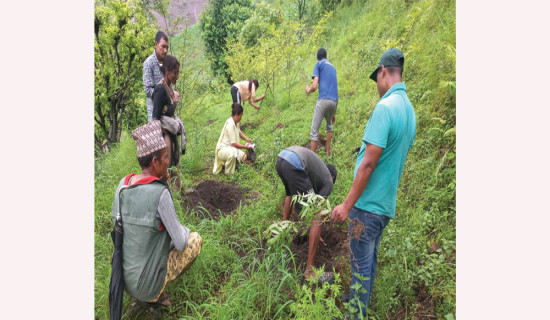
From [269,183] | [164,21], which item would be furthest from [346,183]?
[164,21]

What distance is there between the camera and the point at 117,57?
4703 mm

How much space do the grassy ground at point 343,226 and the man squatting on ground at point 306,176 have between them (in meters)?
0.28

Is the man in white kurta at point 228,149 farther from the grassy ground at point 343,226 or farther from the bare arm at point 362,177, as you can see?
the bare arm at point 362,177

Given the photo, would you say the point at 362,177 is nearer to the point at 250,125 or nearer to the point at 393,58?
the point at 393,58

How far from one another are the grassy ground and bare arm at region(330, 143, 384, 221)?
455 millimetres

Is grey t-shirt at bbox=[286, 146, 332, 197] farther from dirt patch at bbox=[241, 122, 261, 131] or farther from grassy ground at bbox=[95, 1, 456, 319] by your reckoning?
dirt patch at bbox=[241, 122, 261, 131]

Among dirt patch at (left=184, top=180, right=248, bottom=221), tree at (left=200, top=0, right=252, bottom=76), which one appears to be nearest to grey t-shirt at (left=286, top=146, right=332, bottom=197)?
dirt patch at (left=184, top=180, right=248, bottom=221)

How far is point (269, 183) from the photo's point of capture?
4223 millimetres

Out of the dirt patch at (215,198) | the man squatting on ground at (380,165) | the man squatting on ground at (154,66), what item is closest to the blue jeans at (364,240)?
the man squatting on ground at (380,165)

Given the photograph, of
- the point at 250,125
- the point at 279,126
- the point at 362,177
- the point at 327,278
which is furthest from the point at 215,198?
the point at 250,125

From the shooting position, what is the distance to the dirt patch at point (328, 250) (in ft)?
8.82

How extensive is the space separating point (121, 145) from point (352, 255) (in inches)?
172

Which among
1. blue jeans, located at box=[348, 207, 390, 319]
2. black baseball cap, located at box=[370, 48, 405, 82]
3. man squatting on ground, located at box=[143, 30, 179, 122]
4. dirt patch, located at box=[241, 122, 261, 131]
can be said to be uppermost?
black baseball cap, located at box=[370, 48, 405, 82]

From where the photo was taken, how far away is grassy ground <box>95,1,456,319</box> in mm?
2207
